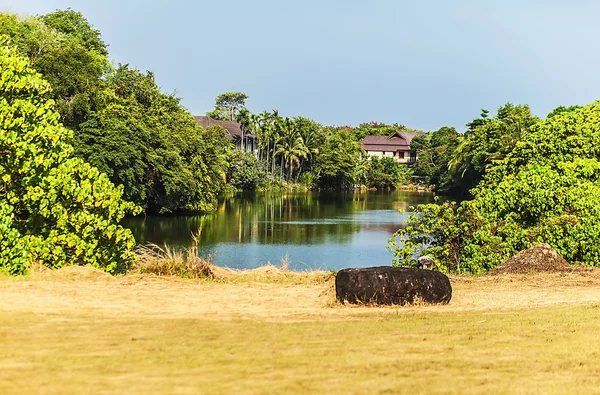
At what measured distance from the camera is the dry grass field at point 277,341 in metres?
7.04

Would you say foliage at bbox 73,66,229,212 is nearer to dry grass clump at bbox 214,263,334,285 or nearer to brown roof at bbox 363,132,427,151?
dry grass clump at bbox 214,263,334,285

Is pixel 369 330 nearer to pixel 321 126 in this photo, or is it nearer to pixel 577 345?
pixel 577 345

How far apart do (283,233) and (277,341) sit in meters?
32.8

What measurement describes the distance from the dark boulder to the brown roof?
110 meters

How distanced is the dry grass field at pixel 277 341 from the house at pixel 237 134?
76108mm

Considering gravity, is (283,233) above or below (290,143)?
below

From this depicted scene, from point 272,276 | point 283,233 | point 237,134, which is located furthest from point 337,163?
point 272,276

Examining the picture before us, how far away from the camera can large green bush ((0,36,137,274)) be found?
660 inches

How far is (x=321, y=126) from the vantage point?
4050 inches

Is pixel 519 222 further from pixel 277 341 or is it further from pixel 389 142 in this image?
pixel 389 142

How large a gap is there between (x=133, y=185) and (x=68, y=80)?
7.50 meters

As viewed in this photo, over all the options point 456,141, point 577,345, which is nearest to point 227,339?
point 577,345

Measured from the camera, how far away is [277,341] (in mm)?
8844

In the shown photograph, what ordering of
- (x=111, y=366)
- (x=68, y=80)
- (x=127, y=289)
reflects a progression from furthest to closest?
(x=68, y=80) → (x=127, y=289) → (x=111, y=366)
